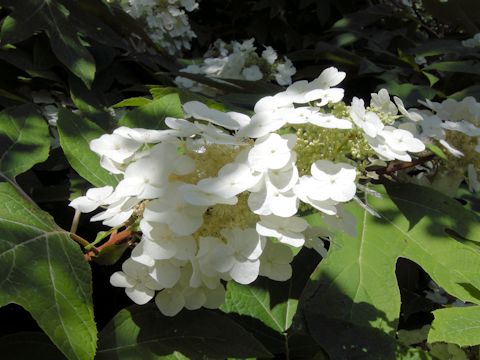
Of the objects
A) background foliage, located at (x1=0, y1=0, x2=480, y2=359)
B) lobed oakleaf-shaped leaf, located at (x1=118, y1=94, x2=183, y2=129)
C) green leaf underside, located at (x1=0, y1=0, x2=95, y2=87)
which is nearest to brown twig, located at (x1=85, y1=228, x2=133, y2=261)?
background foliage, located at (x1=0, y1=0, x2=480, y2=359)

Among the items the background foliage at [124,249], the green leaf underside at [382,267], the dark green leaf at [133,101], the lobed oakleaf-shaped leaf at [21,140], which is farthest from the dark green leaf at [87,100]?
the green leaf underside at [382,267]

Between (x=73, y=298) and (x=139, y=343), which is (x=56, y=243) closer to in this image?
(x=73, y=298)

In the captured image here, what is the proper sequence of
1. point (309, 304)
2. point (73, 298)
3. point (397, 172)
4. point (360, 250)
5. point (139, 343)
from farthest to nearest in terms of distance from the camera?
point (397, 172)
point (360, 250)
point (309, 304)
point (139, 343)
point (73, 298)

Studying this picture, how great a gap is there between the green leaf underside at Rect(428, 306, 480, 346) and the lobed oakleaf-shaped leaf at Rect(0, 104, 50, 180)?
81 cm

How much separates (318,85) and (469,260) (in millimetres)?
493

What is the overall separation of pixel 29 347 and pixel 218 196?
0.49m

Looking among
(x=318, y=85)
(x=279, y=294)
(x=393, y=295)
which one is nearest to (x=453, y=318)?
(x=393, y=295)

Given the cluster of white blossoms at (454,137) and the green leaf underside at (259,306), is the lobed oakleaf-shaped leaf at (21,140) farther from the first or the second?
the cluster of white blossoms at (454,137)

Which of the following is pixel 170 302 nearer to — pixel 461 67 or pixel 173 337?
pixel 173 337

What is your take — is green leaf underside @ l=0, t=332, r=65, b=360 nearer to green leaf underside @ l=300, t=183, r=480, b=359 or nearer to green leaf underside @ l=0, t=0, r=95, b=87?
green leaf underside @ l=300, t=183, r=480, b=359

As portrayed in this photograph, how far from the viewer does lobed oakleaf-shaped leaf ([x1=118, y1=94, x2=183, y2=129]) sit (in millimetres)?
1235

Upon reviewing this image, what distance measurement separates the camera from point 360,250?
1.33 metres

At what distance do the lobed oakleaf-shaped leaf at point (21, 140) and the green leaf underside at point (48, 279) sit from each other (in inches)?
8.5

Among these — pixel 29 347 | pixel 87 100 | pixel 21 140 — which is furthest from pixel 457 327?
pixel 87 100
